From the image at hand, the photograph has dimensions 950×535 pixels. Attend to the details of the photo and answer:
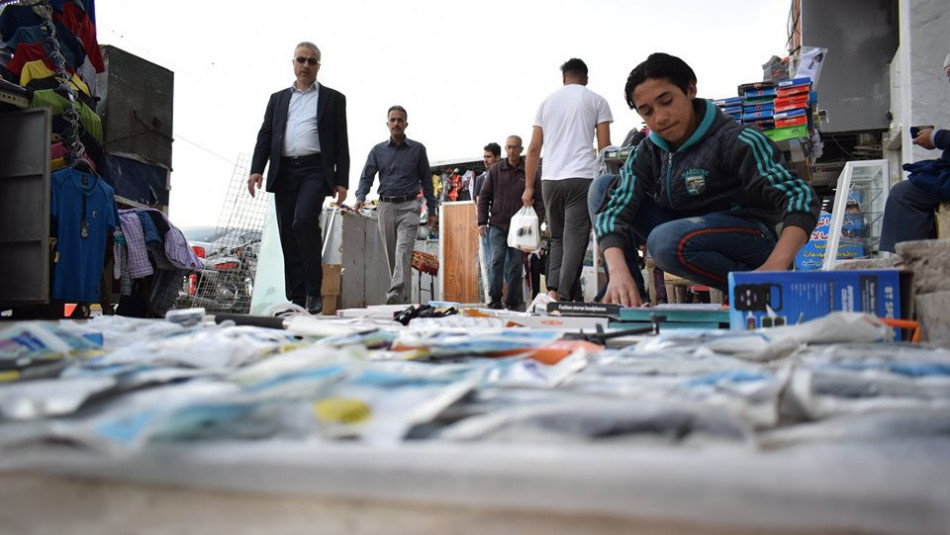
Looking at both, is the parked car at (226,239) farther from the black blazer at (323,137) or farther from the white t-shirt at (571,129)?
the white t-shirt at (571,129)

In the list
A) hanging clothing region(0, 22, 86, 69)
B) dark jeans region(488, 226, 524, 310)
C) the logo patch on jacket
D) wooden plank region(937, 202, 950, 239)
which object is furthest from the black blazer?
wooden plank region(937, 202, 950, 239)

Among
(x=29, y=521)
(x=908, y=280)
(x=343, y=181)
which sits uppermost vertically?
(x=343, y=181)

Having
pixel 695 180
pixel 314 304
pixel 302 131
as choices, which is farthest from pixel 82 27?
pixel 695 180

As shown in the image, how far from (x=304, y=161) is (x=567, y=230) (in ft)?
→ 5.15

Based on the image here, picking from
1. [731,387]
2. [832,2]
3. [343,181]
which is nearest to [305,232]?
[343,181]

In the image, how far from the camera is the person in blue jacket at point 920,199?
282 centimetres

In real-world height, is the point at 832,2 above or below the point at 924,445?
above

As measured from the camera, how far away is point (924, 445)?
0.37m

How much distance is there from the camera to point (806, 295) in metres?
1.29

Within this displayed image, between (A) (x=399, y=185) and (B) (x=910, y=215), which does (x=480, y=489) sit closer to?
(B) (x=910, y=215)

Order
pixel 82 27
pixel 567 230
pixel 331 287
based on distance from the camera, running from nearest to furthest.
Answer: pixel 567 230
pixel 82 27
pixel 331 287

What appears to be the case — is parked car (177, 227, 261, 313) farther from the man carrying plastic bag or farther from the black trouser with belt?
the man carrying plastic bag

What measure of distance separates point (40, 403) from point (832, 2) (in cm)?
901

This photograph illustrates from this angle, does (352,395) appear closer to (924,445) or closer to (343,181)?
(924,445)
